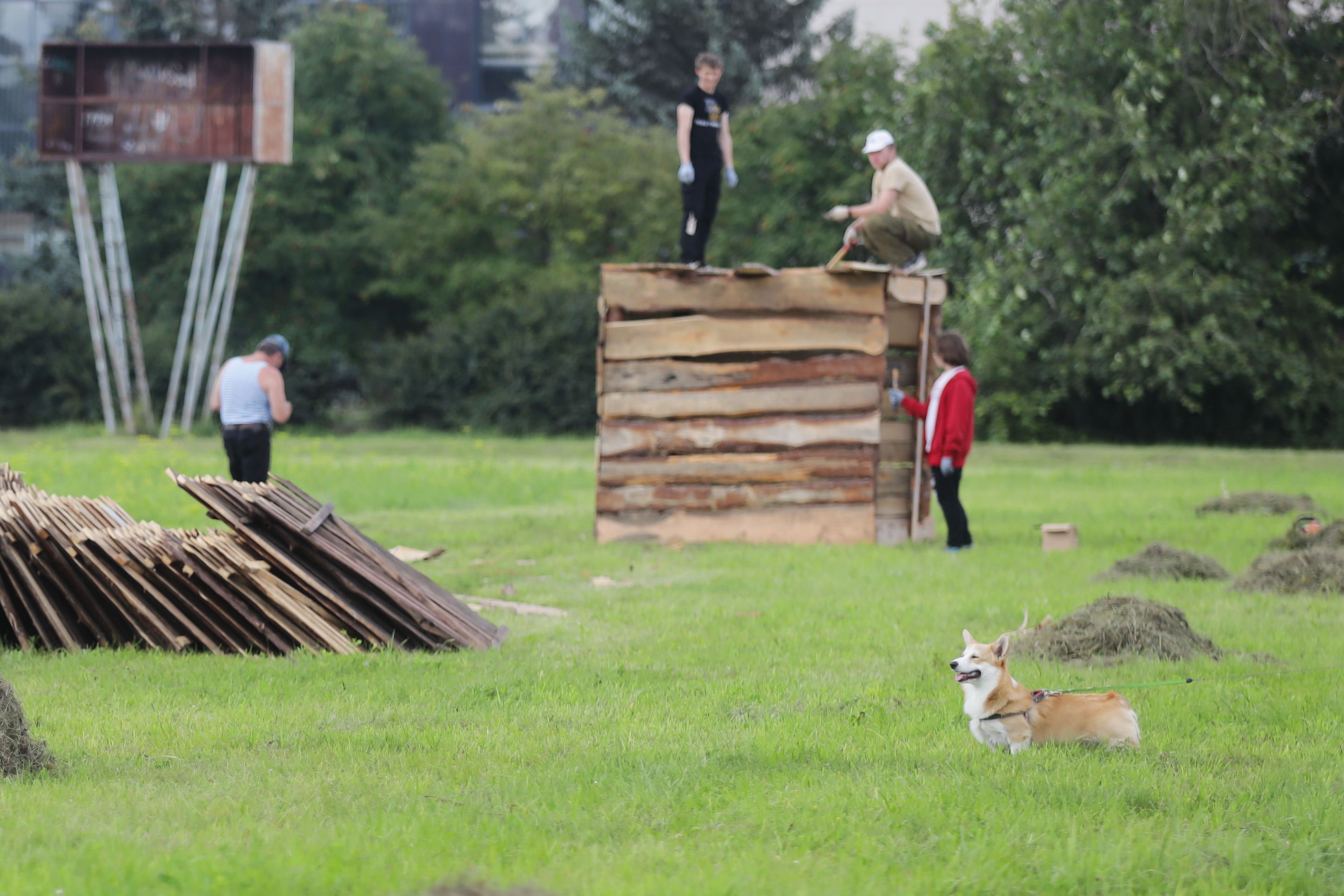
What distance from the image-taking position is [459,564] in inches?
489

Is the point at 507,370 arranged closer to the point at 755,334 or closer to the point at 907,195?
the point at 755,334

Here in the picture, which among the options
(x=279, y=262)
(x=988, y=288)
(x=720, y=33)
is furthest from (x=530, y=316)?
(x=720, y=33)

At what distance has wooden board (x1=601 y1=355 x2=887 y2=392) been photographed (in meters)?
13.9

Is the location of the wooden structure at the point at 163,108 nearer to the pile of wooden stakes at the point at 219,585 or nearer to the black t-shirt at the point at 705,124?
the black t-shirt at the point at 705,124

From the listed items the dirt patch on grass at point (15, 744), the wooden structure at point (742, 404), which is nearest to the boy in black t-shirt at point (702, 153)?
the wooden structure at point (742, 404)

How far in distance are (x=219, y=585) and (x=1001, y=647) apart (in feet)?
15.2

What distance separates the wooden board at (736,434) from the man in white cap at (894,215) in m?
1.67

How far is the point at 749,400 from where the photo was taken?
13.9 meters

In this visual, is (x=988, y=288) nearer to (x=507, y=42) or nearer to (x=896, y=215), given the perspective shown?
(x=896, y=215)

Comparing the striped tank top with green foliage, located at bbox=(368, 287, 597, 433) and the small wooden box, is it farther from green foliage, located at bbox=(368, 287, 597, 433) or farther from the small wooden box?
green foliage, located at bbox=(368, 287, 597, 433)

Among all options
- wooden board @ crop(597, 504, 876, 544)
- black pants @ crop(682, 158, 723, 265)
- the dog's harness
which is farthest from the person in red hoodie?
the dog's harness

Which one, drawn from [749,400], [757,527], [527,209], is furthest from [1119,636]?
[527,209]

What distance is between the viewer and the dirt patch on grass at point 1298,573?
33.5 feet

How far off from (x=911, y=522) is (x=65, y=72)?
22.0 meters
